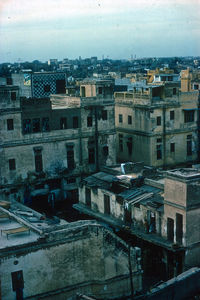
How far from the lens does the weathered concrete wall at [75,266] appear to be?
23.3m

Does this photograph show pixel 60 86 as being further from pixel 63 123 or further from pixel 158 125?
pixel 158 125

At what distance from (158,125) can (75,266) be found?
28.7 metres

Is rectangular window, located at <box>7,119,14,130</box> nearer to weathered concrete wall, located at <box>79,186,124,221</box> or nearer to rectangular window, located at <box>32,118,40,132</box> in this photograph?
rectangular window, located at <box>32,118,40,132</box>

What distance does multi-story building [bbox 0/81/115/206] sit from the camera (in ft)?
139

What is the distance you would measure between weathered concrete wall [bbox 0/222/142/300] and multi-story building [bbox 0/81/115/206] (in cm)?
1822

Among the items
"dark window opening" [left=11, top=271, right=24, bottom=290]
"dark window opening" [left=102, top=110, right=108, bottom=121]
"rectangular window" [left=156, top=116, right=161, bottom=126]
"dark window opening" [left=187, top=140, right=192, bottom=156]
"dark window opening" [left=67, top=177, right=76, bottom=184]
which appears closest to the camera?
"dark window opening" [left=11, top=271, right=24, bottom=290]

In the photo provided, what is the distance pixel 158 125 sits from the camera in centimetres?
5078

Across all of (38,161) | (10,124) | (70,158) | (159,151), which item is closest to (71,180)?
(70,158)

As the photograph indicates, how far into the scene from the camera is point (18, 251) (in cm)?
2298

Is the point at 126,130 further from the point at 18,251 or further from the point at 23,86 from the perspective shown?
the point at 18,251

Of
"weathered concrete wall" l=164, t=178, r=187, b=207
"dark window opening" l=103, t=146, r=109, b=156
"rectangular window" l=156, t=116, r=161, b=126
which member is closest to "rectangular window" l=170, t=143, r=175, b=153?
"rectangular window" l=156, t=116, r=161, b=126

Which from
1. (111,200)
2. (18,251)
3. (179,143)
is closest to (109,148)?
(179,143)

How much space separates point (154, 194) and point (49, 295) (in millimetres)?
12326

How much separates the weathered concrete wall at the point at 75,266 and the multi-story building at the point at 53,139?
18221 millimetres
